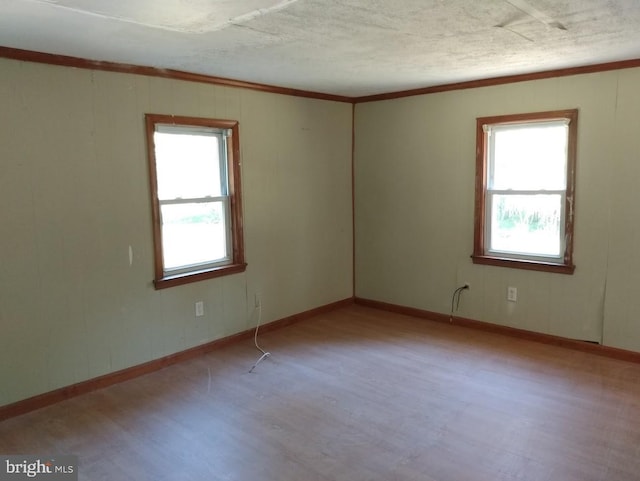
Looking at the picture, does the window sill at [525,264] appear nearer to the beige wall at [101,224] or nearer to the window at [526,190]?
the window at [526,190]

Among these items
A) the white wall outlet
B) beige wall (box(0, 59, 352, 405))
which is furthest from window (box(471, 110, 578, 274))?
the white wall outlet

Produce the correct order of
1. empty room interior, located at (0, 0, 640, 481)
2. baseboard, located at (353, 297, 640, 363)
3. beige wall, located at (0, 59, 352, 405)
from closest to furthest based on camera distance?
1. empty room interior, located at (0, 0, 640, 481)
2. beige wall, located at (0, 59, 352, 405)
3. baseboard, located at (353, 297, 640, 363)

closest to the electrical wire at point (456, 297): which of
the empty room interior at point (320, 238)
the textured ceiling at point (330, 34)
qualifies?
the empty room interior at point (320, 238)

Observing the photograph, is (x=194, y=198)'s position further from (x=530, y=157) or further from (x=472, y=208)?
(x=530, y=157)

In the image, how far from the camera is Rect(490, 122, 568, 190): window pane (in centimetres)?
401

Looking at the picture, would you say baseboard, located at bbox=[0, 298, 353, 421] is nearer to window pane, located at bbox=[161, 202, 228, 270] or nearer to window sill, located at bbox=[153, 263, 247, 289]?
window sill, located at bbox=[153, 263, 247, 289]

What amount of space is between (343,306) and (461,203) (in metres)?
1.77

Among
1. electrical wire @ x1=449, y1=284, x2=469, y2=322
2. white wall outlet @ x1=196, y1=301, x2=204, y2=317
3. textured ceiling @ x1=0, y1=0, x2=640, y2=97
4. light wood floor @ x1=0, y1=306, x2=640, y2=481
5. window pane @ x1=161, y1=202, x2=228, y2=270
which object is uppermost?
textured ceiling @ x1=0, y1=0, x2=640, y2=97

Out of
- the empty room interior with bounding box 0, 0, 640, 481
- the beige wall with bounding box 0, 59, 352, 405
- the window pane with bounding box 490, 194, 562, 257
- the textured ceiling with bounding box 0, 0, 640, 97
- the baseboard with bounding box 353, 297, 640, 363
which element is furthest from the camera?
the window pane with bounding box 490, 194, 562, 257

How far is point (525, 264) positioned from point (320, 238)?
2.02 metres

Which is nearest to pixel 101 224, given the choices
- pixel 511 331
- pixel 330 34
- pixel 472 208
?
pixel 330 34

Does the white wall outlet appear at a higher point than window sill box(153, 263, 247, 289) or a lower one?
lower

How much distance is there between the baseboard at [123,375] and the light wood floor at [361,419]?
2.8 inches

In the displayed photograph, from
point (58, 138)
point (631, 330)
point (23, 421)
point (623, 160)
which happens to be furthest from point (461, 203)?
point (23, 421)
